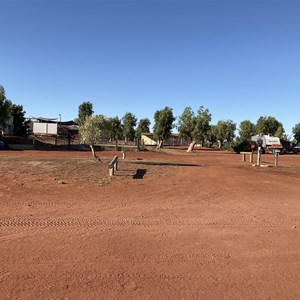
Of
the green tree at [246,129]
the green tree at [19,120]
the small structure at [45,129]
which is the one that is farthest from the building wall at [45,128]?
the green tree at [246,129]

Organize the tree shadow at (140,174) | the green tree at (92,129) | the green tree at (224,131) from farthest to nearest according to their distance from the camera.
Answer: the green tree at (224,131), the green tree at (92,129), the tree shadow at (140,174)

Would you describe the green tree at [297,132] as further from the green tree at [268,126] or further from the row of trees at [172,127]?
the green tree at [268,126]

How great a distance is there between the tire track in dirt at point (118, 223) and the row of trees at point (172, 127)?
12.3m

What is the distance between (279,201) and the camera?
32.6 ft

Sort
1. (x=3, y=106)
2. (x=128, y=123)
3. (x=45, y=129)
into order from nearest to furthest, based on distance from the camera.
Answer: (x=3, y=106)
(x=45, y=129)
(x=128, y=123)

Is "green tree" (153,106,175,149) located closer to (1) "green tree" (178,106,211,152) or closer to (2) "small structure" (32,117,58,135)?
(1) "green tree" (178,106,211,152)

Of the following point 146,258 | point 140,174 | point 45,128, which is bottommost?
point 146,258

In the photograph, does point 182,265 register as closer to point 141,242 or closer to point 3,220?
point 141,242

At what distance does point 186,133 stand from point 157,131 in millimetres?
8372

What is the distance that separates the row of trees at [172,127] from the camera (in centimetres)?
1922

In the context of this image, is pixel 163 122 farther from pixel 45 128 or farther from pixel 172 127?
pixel 45 128

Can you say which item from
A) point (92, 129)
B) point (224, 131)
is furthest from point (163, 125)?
point (92, 129)

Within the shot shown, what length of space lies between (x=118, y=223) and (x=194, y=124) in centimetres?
4290

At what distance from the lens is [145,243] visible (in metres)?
5.65
